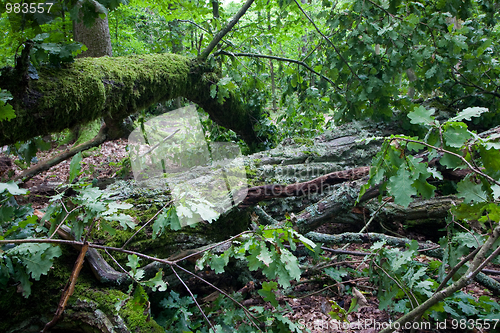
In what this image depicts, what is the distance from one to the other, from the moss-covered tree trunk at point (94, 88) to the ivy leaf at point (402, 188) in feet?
7.87

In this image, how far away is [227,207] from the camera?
7.59 ft

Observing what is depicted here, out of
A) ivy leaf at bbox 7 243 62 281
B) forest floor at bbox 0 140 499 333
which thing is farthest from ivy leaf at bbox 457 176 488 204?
ivy leaf at bbox 7 243 62 281

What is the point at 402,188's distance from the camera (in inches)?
46.5

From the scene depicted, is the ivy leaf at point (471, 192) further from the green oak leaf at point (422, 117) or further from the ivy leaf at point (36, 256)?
the ivy leaf at point (36, 256)

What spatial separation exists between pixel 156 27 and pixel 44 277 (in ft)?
25.0

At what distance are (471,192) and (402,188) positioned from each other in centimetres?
35

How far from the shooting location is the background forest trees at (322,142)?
50.9 inches

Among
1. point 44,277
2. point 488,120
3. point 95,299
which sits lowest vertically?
point 95,299

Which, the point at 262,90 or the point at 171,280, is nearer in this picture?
the point at 171,280

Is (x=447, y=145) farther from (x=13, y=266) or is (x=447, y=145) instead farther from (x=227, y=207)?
(x=13, y=266)

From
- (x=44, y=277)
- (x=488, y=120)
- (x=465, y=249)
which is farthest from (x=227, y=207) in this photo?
(x=488, y=120)

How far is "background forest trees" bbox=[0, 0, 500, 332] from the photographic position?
129cm

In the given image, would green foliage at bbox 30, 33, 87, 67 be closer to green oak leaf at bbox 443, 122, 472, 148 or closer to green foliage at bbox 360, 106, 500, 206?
green foliage at bbox 360, 106, 500, 206

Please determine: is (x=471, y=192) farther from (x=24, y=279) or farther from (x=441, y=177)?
(x=24, y=279)
